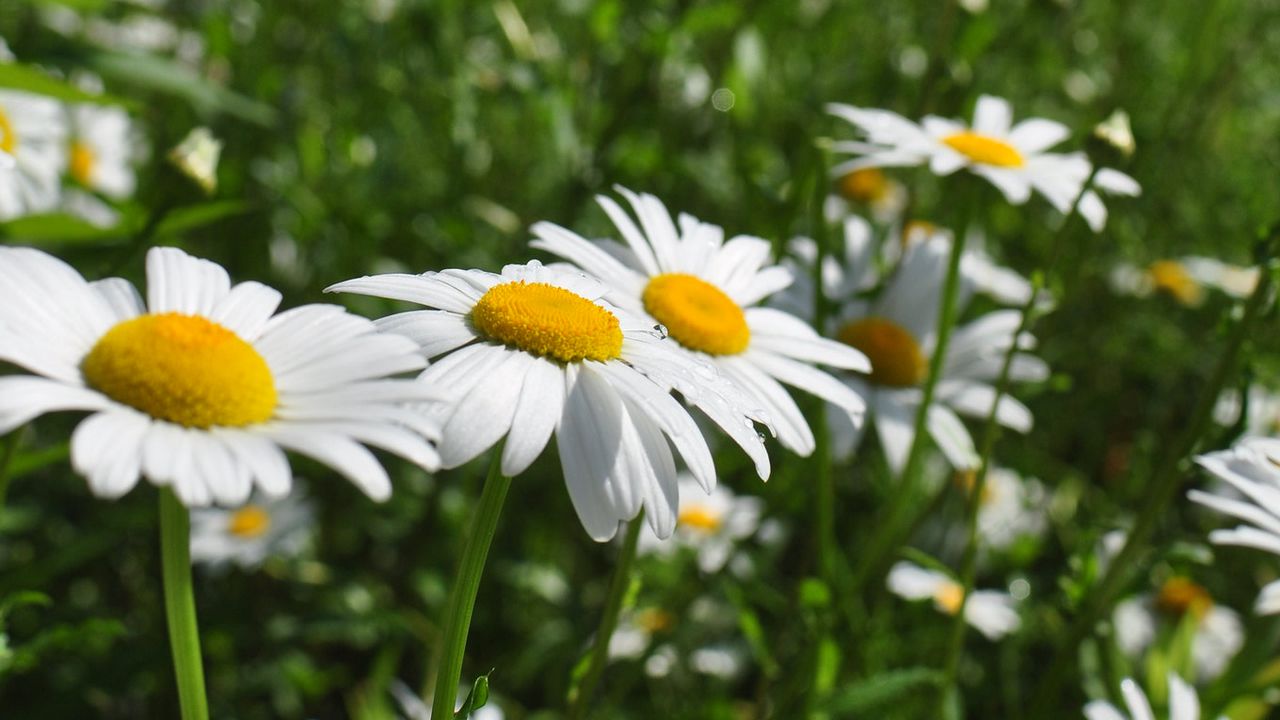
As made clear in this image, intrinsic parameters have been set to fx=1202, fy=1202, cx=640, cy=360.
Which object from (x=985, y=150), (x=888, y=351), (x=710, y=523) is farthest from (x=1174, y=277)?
(x=985, y=150)

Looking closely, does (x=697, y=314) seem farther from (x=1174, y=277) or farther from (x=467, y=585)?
(x=1174, y=277)

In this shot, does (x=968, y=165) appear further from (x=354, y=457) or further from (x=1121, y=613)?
(x=1121, y=613)

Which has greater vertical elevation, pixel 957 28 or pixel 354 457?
pixel 354 457

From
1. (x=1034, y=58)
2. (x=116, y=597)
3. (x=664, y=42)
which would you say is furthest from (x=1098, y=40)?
(x=116, y=597)

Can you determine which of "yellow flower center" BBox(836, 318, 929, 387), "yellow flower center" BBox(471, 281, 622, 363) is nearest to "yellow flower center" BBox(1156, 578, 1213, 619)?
"yellow flower center" BBox(836, 318, 929, 387)

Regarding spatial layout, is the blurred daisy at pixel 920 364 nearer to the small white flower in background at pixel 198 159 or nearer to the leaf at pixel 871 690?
the leaf at pixel 871 690

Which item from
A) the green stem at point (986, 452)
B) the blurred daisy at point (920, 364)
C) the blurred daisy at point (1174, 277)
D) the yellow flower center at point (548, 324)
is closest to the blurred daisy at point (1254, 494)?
the green stem at point (986, 452)

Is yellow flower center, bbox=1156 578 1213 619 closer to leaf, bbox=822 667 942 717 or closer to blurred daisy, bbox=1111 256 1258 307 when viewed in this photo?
blurred daisy, bbox=1111 256 1258 307
